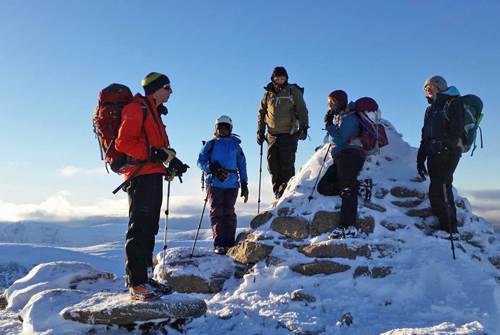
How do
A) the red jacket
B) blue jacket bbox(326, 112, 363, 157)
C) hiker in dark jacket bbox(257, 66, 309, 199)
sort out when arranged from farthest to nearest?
hiker in dark jacket bbox(257, 66, 309, 199)
blue jacket bbox(326, 112, 363, 157)
the red jacket

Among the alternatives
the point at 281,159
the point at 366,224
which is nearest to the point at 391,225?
the point at 366,224

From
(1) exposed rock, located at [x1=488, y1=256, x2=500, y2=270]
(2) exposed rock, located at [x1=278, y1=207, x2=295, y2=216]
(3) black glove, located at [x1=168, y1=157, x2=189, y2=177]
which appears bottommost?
(1) exposed rock, located at [x1=488, y1=256, x2=500, y2=270]

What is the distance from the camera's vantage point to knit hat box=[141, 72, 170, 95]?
19.3 ft

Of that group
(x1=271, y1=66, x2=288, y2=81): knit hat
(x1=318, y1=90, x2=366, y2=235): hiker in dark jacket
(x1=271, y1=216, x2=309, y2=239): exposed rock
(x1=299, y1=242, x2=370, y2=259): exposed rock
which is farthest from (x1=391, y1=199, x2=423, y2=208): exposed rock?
(x1=271, y1=66, x2=288, y2=81): knit hat

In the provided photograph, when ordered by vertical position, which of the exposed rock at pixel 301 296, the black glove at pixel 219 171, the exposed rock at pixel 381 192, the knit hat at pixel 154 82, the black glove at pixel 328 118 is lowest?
the exposed rock at pixel 301 296

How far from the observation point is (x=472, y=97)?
7.83 m

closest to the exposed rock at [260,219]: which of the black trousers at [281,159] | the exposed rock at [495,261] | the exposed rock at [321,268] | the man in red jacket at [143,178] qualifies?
the black trousers at [281,159]

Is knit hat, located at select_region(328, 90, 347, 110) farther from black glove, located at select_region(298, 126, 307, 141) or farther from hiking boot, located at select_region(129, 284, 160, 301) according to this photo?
hiking boot, located at select_region(129, 284, 160, 301)

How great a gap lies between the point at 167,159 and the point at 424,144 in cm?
492

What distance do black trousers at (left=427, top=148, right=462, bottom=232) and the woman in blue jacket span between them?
342 centimetres

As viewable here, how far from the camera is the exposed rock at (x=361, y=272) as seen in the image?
695cm

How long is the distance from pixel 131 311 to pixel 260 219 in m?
3.84

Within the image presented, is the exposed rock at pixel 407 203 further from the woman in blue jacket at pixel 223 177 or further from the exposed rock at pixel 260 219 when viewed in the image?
the woman in blue jacket at pixel 223 177

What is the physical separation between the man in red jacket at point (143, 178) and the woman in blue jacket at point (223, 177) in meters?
2.81
